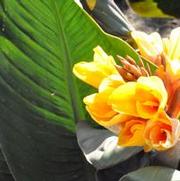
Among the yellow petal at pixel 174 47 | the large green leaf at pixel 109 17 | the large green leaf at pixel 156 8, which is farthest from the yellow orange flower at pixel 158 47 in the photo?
the large green leaf at pixel 156 8

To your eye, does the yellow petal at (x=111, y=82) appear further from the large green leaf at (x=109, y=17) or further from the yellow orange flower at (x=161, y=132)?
the large green leaf at (x=109, y=17)

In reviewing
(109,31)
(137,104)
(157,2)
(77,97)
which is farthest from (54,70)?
(157,2)

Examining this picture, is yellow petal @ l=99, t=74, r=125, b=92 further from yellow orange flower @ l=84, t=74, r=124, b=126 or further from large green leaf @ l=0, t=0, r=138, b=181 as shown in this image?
large green leaf @ l=0, t=0, r=138, b=181

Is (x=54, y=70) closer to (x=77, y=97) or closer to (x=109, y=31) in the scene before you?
(x=77, y=97)

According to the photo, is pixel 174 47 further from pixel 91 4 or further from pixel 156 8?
pixel 156 8

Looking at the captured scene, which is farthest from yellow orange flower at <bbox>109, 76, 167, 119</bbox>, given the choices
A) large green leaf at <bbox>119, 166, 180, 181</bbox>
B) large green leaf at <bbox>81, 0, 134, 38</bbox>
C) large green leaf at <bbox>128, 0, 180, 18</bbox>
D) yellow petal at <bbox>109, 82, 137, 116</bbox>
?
large green leaf at <bbox>128, 0, 180, 18</bbox>
